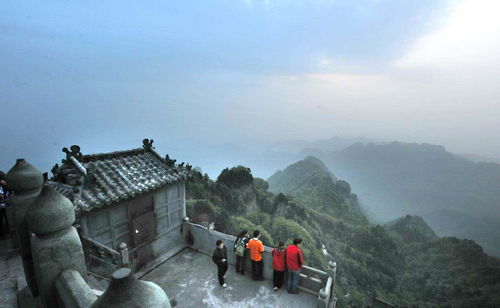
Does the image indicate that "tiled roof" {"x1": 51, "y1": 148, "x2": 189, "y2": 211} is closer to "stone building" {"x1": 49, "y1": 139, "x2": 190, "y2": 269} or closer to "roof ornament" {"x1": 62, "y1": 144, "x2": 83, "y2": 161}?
"stone building" {"x1": 49, "y1": 139, "x2": 190, "y2": 269}

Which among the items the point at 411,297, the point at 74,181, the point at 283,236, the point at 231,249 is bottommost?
the point at 411,297

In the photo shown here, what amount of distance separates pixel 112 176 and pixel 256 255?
Result: 21.7 ft

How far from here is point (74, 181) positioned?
9.35 meters

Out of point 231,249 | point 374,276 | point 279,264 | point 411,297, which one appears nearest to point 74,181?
point 231,249

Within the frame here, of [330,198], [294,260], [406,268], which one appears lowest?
[406,268]

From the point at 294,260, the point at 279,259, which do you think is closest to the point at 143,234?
the point at 279,259

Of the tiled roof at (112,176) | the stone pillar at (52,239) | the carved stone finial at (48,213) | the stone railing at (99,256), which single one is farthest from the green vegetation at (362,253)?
the carved stone finial at (48,213)

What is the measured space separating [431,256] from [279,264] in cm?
6372

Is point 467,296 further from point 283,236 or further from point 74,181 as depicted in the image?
point 74,181

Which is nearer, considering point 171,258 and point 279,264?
point 279,264

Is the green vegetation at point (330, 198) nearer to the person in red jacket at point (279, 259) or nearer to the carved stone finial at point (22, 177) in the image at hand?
the person in red jacket at point (279, 259)

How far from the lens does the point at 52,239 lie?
3.69 meters

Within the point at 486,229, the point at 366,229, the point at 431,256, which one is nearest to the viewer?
the point at 431,256

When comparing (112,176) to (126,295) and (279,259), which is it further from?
(126,295)
